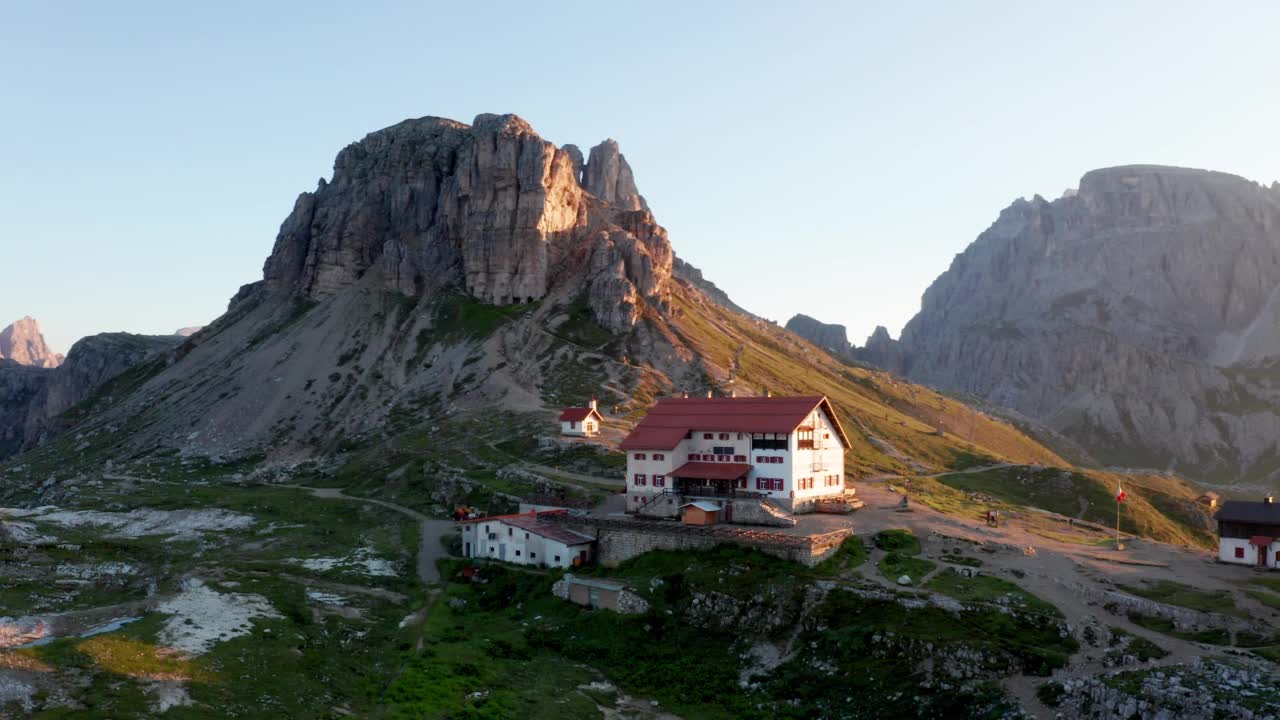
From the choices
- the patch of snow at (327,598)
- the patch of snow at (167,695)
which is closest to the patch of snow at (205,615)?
the patch of snow at (327,598)

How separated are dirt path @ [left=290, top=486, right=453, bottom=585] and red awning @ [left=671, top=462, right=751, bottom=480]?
24.6 meters

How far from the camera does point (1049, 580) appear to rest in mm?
61750

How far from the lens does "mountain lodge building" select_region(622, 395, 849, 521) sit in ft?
269

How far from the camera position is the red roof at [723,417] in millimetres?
83188

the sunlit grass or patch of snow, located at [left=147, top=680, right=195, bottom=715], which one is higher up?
the sunlit grass

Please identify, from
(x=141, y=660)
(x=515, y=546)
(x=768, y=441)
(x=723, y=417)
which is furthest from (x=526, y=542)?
(x=141, y=660)

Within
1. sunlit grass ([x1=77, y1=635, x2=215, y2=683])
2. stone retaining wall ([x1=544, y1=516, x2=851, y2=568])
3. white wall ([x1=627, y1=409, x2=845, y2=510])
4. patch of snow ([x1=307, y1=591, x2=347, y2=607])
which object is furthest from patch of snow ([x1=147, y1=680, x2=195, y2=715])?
white wall ([x1=627, y1=409, x2=845, y2=510])

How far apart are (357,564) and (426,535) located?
38.8 ft

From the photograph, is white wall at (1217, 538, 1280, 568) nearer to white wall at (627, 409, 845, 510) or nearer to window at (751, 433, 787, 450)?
white wall at (627, 409, 845, 510)

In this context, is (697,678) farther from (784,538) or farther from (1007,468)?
(1007,468)

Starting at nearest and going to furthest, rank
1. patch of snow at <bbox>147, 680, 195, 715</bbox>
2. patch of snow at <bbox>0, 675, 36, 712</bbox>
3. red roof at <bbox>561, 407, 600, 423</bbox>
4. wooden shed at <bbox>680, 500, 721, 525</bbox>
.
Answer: patch of snow at <bbox>0, 675, 36, 712</bbox>, patch of snow at <bbox>147, 680, 195, 715</bbox>, wooden shed at <bbox>680, 500, 721, 525</bbox>, red roof at <bbox>561, 407, 600, 423</bbox>

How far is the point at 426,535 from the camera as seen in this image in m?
94.0

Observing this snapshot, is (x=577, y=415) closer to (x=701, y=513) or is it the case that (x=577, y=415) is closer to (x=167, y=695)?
(x=701, y=513)

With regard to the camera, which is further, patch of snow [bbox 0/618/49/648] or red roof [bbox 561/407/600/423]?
red roof [bbox 561/407/600/423]
